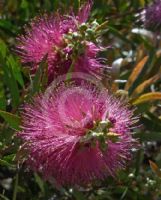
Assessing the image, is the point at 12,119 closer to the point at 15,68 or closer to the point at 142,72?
the point at 15,68

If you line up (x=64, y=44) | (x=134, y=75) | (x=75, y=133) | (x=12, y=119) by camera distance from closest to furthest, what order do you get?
(x=75, y=133) → (x=12, y=119) → (x=64, y=44) → (x=134, y=75)

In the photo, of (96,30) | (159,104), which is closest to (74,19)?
(96,30)

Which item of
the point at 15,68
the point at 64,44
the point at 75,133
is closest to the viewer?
the point at 75,133

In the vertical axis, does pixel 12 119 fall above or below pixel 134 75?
below

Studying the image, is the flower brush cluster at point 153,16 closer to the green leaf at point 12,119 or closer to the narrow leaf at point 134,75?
the narrow leaf at point 134,75

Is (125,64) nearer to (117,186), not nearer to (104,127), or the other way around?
(117,186)

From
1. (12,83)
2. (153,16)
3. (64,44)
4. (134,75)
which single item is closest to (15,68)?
(12,83)
